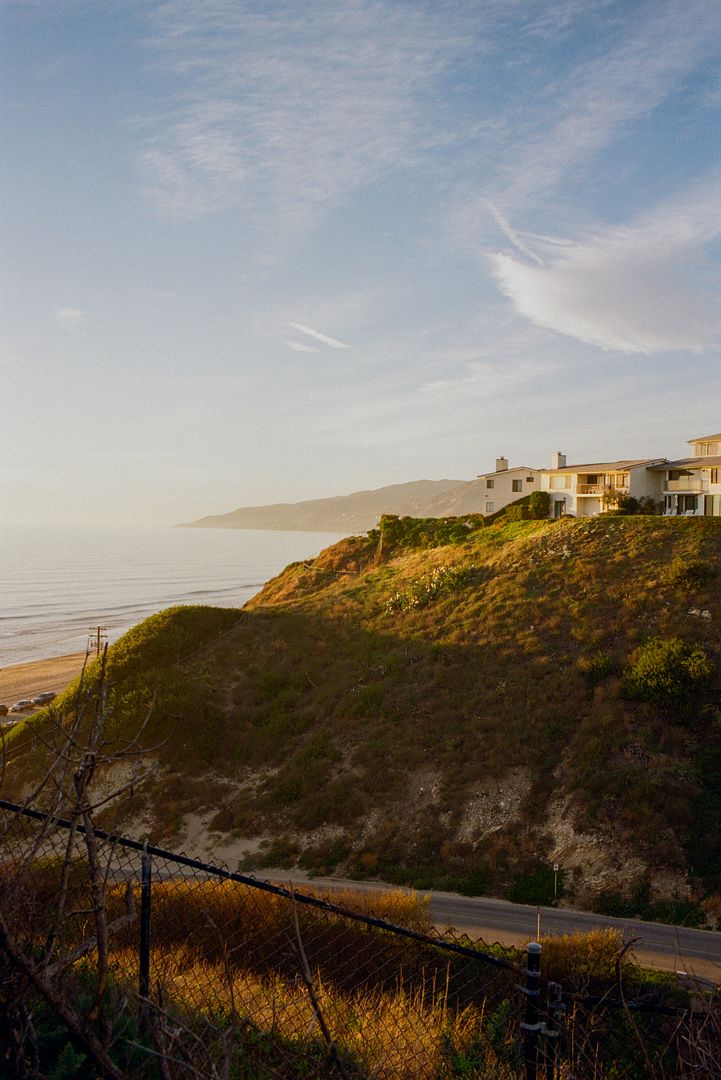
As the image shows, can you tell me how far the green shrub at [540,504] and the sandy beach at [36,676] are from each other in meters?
36.7

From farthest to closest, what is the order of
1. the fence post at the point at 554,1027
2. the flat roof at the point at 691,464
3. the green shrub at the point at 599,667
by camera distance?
the flat roof at the point at 691,464 → the green shrub at the point at 599,667 → the fence post at the point at 554,1027

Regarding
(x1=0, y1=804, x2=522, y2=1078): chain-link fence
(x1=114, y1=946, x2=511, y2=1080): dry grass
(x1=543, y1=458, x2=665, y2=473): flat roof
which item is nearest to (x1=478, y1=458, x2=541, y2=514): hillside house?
(x1=543, y1=458, x2=665, y2=473): flat roof

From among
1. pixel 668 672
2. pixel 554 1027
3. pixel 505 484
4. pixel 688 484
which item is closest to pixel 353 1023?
pixel 554 1027

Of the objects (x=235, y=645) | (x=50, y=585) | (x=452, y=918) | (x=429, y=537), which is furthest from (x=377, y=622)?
(x=50, y=585)

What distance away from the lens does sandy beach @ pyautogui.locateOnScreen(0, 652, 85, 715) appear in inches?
2168

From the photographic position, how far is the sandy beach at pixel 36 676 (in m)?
55.1

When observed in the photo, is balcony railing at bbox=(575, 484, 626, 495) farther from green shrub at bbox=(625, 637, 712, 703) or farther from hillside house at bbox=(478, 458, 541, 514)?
green shrub at bbox=(625, 637, 712, 703)

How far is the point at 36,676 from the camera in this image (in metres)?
61.0

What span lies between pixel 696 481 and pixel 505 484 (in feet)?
48.4

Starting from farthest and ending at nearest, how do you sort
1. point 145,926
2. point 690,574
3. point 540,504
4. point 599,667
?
point 540,504 < point 690,574 < point 599,667 < point 145,926

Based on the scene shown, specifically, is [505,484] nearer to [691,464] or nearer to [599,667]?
[691,464]

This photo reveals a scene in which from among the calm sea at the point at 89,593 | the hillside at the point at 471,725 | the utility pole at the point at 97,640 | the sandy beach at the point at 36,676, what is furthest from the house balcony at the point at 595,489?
the calm sea at the point at 89,593

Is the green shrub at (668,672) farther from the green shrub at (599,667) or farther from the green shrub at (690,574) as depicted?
the green shrub at (690,574)

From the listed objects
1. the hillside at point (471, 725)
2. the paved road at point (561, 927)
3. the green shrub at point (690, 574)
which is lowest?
the paved road at point (561, 927)
